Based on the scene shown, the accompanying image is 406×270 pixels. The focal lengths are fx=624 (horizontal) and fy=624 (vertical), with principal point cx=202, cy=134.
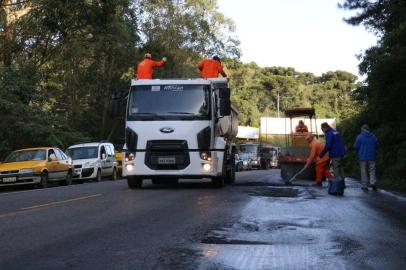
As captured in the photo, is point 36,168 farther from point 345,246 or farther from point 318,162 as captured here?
point 345,246

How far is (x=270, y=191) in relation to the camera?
52.6 feet

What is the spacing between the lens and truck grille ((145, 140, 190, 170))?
1658 cm

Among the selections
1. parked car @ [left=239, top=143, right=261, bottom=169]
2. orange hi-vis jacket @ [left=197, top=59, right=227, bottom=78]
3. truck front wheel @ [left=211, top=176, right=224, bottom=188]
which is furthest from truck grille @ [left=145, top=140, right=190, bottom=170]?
parked car @ [left=239, top=143, right=261, bottom=169]

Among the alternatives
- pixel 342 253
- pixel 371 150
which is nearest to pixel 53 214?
pixel 342 253

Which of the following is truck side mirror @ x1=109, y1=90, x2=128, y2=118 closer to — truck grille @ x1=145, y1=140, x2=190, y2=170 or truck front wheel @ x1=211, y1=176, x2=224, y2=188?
Result: truck grille @ x1=145, y1=140, x2=190, y2=170

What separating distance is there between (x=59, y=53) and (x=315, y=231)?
27.7m

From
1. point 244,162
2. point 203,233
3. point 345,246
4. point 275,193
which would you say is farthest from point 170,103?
point 244,162

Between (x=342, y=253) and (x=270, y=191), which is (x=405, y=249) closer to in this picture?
(x=342, y=253)

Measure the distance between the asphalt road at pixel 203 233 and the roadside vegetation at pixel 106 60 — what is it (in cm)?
809

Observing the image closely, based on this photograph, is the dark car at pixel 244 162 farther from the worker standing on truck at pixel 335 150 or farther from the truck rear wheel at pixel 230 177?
the worker standing on truck at pixel 335 150

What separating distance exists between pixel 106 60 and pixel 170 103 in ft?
85.3

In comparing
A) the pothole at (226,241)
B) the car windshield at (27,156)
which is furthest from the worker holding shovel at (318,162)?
the pothole at (226,241)

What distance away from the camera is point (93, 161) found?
26.9 metres

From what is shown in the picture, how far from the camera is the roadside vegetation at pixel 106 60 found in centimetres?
2105
